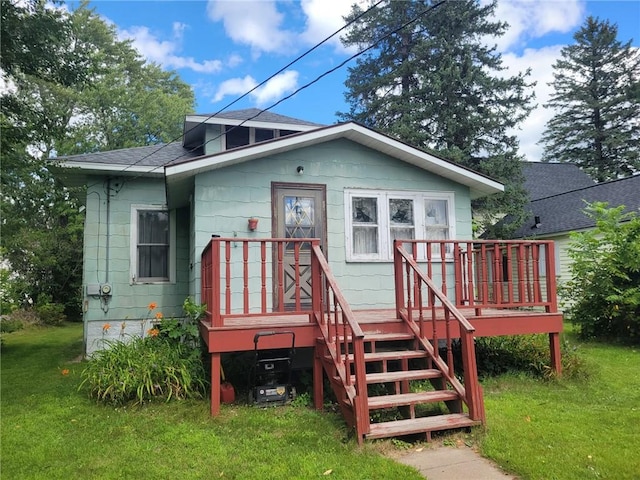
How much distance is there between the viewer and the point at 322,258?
4875 millimetres

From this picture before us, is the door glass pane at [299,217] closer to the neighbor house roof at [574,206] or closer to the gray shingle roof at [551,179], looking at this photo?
the neighbor house roof at [574,206]

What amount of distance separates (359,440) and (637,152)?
29.4 meters

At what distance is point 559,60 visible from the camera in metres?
29.1

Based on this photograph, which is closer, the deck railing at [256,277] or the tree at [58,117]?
the deck railing at [256,277]

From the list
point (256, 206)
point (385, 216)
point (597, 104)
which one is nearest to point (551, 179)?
point (597, 104)

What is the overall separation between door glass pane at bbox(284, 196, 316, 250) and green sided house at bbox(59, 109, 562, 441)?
2 cm

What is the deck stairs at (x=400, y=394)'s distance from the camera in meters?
3.95

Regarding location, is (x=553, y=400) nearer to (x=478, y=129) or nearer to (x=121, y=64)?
(x=478, y=129)

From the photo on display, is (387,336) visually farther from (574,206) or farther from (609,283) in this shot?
(574,206)

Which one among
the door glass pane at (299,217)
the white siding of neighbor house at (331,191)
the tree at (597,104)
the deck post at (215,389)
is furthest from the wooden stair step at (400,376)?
the tree at (597,104)

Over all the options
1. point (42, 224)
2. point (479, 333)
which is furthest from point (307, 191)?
point (42, 224)

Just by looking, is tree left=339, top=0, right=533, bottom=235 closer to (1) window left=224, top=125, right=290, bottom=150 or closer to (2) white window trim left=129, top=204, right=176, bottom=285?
(1) window left=224, top=125, right=290, bottom=150

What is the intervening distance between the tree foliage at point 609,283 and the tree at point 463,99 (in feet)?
22.0

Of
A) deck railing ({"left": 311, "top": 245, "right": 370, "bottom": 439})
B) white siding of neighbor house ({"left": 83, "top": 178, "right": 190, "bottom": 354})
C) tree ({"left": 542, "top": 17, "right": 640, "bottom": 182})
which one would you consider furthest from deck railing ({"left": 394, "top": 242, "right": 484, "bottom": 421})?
tree ({"left": 542, "top": 17, "right": 640, "bottom": 182})
